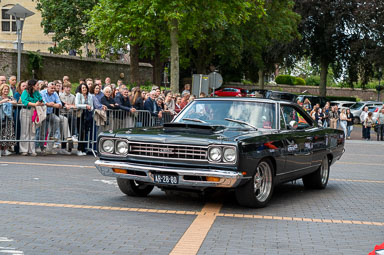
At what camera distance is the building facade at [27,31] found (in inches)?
2370

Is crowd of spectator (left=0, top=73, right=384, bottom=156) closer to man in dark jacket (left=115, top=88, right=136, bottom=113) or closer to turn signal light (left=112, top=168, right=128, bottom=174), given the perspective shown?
man in dark jacket (left=115, top=88, right=136, bottom=113)

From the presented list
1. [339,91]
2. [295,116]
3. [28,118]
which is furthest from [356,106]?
[295,116]

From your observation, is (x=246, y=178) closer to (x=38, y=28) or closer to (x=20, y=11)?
(x=20, y=11)

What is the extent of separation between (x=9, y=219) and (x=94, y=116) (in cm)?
894

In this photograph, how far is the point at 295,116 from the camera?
35.8ft

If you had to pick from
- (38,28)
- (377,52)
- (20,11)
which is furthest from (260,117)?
(38,28)

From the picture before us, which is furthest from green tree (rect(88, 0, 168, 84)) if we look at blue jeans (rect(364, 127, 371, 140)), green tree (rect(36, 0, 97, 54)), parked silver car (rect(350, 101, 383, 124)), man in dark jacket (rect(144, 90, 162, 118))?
parked silver car (rect(350, 101, 383, 124))

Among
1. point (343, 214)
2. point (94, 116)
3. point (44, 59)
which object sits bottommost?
point (343, 214)

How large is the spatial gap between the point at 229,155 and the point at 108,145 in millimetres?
1871

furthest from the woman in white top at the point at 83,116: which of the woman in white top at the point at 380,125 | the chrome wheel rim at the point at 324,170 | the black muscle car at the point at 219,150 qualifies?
the woman in white top at the point at 380,125

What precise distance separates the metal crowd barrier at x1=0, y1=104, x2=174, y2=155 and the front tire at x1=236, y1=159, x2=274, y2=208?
7715 mm

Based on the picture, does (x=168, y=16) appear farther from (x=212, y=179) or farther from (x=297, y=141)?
(x=212, y=179)

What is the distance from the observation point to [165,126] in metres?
9.74

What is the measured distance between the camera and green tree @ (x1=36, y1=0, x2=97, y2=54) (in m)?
46.2
